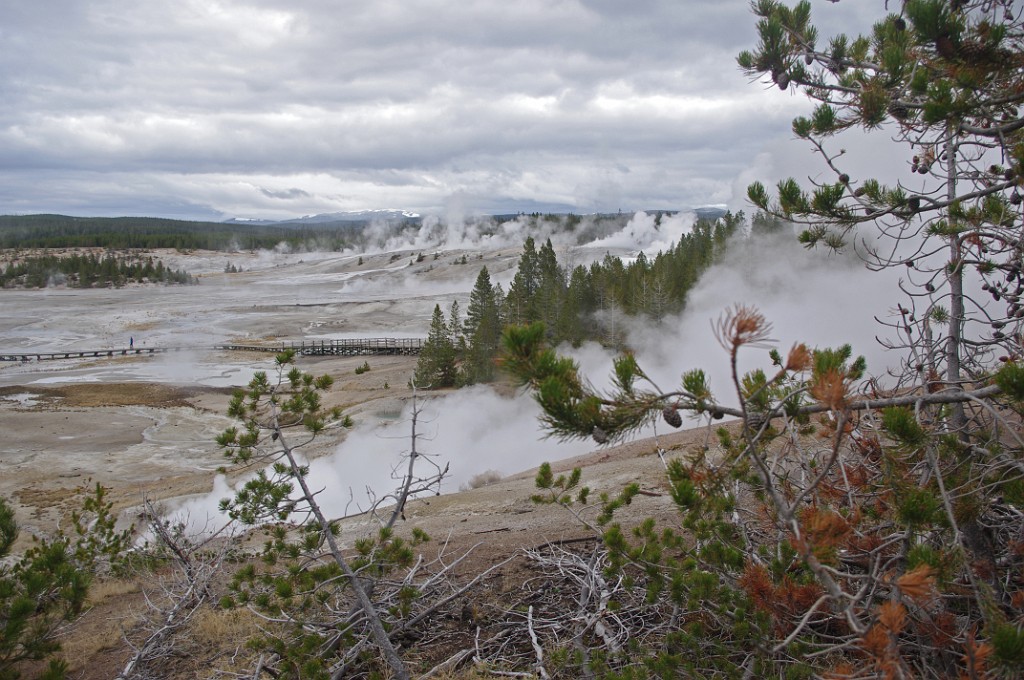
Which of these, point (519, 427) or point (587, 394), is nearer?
point (587, 394)

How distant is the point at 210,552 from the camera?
7.77m

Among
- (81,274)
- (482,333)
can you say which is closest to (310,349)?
(482,333)

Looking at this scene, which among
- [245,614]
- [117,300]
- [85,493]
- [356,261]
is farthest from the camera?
[356,261]

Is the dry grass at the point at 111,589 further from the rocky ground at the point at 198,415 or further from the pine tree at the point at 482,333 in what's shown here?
the pine tree at the point at 482,333

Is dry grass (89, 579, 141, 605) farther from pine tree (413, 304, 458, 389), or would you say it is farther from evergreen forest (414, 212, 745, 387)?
pine tree (413, 304, 458, 389)

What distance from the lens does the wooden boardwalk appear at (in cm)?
4250

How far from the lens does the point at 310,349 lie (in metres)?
45.2

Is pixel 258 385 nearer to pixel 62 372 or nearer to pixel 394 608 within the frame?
pixel 394 608

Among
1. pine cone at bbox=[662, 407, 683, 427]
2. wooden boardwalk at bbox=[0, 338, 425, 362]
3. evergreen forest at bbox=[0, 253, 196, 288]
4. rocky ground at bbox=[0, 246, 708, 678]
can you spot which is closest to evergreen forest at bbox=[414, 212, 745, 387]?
rocky ground at bbox=[0, 246, 708, 678]

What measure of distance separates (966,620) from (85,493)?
19.8m

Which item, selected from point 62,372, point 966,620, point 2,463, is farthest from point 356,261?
→ point 966,620

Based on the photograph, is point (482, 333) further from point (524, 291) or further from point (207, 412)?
point (207, 412)

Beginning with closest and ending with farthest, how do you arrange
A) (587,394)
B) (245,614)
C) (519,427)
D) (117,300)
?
→ 1. (587,394)
2. (245,614)
3. (519,427)
4. (117,300)

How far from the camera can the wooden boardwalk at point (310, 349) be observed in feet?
139
